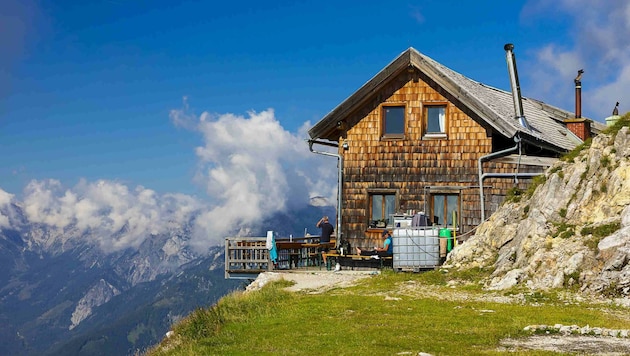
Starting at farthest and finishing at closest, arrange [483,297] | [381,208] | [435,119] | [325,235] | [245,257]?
[325,235], [381,208], [435,119], [245,257], [483,297]

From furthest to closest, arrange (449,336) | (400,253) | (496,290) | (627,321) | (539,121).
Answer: (539,121), (400,253), (496,290), (627,321), (449,336)

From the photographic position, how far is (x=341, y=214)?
3534cm

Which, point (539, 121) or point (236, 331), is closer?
point (236, 331)

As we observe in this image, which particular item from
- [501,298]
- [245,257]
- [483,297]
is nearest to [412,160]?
[245,257]

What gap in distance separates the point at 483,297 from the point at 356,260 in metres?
11.6

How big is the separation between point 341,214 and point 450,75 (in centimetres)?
846

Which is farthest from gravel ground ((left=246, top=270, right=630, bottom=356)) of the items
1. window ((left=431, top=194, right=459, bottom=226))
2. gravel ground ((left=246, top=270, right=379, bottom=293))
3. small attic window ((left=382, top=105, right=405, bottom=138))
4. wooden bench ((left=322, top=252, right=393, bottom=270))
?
small attic window ((left=382, top=105, right=405, bottom=138))

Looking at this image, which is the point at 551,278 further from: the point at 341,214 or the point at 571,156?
the point at 341,214

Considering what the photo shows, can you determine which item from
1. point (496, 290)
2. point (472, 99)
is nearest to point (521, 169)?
point (472, 99)

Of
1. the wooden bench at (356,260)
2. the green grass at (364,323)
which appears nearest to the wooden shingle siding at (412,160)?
the wooden bench at (356,260)

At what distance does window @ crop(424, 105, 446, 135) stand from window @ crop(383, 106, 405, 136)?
114 centimetres

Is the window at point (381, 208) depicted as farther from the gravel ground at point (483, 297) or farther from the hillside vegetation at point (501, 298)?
the hillside vegetation at point (501, 298)

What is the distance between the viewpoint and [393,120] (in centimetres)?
3550

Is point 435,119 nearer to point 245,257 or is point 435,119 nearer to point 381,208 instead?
point 381,208
